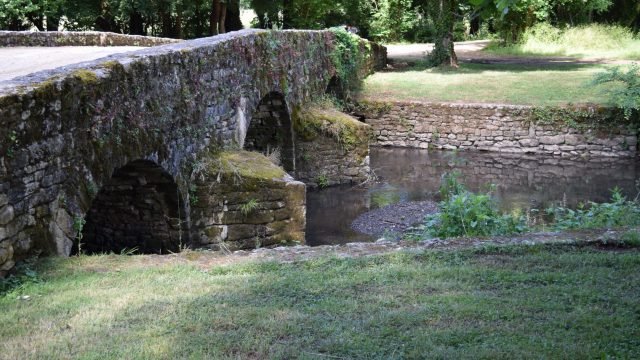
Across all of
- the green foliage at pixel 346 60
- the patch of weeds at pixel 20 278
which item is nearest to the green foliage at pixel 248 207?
the patch of weeds at pixel 20 278

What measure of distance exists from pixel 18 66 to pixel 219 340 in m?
8.55

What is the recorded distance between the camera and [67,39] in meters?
17.0

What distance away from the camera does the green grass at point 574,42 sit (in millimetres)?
29547

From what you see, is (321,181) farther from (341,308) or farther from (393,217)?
(341,308)

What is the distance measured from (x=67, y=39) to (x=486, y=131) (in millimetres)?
11016

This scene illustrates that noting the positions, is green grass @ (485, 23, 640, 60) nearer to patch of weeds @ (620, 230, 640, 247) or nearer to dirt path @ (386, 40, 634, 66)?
dirt path @ (386, 40, 634, 66)

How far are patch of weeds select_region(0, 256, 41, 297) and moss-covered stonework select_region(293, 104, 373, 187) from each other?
10388mm

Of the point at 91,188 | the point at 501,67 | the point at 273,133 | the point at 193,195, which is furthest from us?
the point at 501,67

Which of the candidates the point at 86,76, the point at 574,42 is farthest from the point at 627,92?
the point at 86,76

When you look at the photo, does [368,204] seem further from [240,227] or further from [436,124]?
[436,124]

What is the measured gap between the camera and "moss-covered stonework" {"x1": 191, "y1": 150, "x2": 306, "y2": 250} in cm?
991

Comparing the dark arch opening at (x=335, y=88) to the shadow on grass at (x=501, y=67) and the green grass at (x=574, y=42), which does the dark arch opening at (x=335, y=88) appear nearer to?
the shadow on grass at (x=501, y=67)

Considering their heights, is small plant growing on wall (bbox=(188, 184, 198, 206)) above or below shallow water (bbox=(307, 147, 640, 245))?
above

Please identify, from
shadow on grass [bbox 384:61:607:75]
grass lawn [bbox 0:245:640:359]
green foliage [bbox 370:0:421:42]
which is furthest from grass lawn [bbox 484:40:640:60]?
grass lawn [bbox 0:245:640:359]
